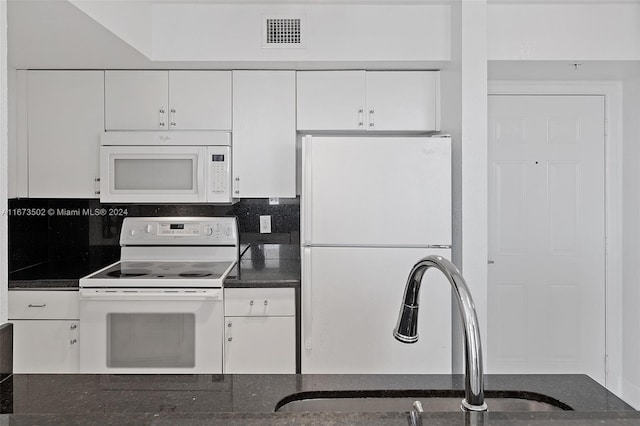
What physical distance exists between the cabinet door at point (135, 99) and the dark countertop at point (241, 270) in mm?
895

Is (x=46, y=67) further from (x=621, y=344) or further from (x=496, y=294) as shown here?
(x=621, y=344)

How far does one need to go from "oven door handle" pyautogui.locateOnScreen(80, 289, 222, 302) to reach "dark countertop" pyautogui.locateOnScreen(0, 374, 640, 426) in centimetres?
A: 137

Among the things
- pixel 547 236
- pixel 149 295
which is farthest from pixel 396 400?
pixel 547 236

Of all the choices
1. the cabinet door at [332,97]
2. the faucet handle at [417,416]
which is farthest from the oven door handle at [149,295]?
the faucet handle at [417,416]

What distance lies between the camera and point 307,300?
8.86ft

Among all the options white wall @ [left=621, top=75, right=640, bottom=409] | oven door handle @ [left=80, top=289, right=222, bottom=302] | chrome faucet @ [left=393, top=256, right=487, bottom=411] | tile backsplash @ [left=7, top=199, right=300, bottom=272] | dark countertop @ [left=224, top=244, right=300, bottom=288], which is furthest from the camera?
tile backsplash @ [left=7, top=199, right=300, bottom=272]


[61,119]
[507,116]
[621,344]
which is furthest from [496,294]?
[61,119]

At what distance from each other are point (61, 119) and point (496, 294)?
2.89 metres

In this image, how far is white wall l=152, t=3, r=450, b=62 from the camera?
Answer: 2.85 metres

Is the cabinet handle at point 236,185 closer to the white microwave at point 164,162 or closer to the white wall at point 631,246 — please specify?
the white microwave at point 164,162

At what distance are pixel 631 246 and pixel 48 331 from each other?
3466 millimetres

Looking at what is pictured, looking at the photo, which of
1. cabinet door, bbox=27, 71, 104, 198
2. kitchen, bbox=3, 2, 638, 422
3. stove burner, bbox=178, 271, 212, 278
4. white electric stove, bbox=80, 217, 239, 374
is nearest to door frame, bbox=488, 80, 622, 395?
kitchen, bbox=3, 2, 638, 422

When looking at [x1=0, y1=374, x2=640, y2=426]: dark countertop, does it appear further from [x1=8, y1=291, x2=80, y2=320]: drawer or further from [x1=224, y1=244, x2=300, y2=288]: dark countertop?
[x1=8, y1=291, x2=80, y2=320]: drawer

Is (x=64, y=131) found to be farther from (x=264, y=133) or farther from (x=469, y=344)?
(x=469, y=344)
